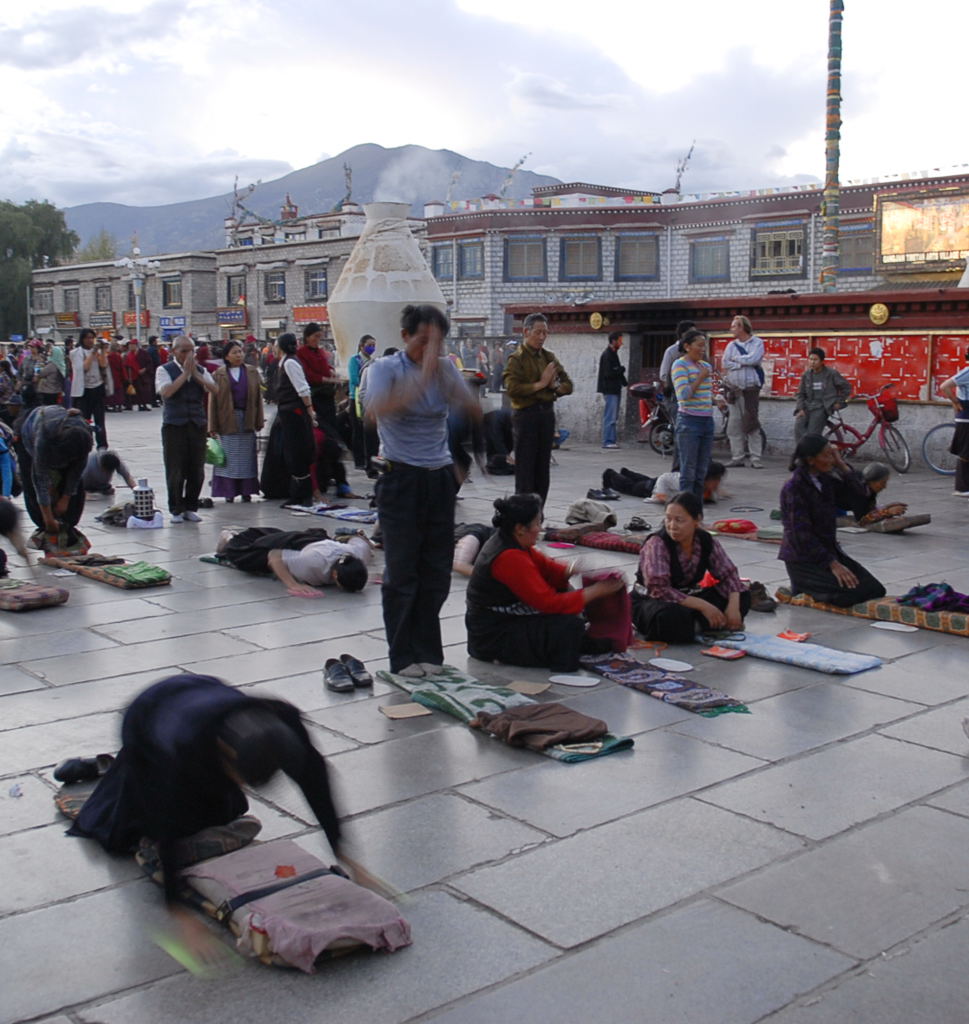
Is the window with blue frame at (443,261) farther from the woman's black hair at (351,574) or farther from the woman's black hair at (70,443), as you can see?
→ the woman's black hair at (351,574)

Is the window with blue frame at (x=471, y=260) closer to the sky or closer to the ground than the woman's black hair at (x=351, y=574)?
closer to the sky

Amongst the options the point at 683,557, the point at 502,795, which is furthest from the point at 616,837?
the point at 683,557

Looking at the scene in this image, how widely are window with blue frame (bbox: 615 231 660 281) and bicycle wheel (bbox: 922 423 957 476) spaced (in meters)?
26.1

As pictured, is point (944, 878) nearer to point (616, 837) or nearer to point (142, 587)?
point (616, 837)

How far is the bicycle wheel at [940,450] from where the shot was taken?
13148 mm

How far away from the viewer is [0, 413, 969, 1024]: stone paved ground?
2.78 meters

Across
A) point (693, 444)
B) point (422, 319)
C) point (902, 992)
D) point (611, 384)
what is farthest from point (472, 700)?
point (611, 384)

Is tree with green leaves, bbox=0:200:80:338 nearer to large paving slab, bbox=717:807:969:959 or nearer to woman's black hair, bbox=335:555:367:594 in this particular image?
woman's black hair, bbox=335:555:367:594

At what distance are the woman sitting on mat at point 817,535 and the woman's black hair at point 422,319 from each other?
2.50 metres

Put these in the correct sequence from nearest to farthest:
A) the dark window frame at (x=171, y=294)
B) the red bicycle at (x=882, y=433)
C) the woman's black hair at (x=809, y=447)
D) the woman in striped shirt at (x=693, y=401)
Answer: the woman's black hair at (x=809, y=447)
the woman in striped shirt at (x=693, y=401)
the red bicycle at (x=882, y=433)
the dark window frame at (x=171, y=294)

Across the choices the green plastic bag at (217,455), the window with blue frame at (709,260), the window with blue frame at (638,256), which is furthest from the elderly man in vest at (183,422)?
the window with blue frame at (638,256)

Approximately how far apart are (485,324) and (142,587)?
33.5 m

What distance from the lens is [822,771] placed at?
4.23 m

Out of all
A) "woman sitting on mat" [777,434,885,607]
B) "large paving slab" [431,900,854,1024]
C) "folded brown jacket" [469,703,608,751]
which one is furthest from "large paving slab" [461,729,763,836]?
"woman sitting on mat" [777,434,885,607]
